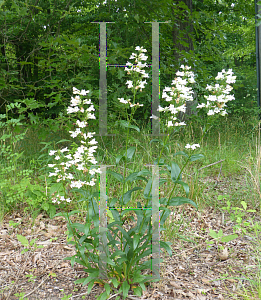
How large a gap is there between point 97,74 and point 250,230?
9.33ft

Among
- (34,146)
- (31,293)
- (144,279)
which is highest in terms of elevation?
(34,146)

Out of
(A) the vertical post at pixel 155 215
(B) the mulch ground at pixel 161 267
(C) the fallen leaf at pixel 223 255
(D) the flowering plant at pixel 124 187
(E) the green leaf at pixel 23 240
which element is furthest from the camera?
(E) the green leaf at pixel 23 240

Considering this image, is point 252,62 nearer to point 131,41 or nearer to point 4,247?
point 131,41

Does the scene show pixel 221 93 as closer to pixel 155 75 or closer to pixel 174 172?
pixel 174 172

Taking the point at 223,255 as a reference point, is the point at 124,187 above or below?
above

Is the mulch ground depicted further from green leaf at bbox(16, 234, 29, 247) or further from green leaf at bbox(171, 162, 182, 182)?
green leaf at bbox(171, 162, 182, 182)

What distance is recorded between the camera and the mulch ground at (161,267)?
1.78 meters

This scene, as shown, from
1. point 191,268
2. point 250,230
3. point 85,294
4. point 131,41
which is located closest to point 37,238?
point 85,294

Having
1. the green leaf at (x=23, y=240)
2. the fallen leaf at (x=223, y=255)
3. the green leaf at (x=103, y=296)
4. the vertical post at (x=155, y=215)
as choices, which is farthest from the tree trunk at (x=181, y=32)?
the green leaf at (x=103, y=296)

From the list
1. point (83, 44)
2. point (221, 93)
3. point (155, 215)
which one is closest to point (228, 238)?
point (155, 215)

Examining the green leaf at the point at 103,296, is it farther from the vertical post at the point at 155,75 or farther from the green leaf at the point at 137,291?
the vertical post at the point at 155,75

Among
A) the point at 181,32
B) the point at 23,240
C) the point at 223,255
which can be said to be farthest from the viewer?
the point at 181,32

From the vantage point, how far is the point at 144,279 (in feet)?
5.61

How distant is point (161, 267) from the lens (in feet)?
6.54
